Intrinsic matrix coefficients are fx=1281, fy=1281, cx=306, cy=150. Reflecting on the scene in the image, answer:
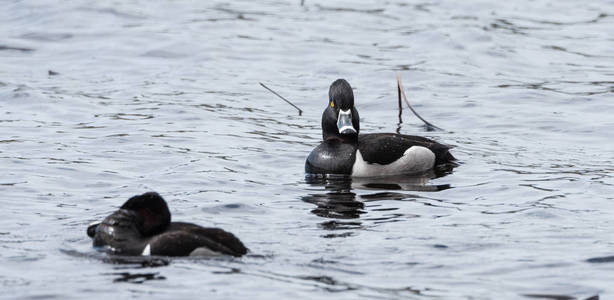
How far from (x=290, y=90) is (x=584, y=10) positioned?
994 cm

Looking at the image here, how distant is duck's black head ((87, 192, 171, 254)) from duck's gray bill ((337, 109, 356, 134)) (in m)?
5.16

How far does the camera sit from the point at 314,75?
76.5 ft

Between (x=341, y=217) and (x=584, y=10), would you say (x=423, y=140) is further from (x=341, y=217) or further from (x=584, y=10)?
(x=584, y=10)

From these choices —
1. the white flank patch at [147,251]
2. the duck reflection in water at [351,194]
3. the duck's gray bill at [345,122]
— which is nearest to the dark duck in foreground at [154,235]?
the white flank patch at [147,251]

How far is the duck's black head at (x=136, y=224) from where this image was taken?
11008 millimetres

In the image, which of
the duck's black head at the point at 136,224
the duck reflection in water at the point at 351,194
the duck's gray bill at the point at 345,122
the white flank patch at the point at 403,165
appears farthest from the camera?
the duck's gray bill at the point at 345,122

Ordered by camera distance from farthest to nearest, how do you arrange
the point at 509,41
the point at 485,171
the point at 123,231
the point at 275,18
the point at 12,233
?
the point at 275,18
the point at 509,41
the point at 485,171
the point at 12,233
the point at 123,231

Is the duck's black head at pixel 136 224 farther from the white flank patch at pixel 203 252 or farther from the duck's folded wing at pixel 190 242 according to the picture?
the white flank patch at pixel 203 252

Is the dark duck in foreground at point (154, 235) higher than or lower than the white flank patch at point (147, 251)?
higher

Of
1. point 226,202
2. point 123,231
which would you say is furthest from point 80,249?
point 226,202

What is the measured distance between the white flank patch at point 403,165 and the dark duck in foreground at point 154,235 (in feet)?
16.1

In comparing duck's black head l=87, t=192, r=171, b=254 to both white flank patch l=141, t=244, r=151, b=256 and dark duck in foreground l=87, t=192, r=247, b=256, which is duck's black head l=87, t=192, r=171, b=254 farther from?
white flank patch l=141, t=244, r=151, b=256

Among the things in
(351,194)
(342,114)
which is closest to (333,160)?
(342,114)

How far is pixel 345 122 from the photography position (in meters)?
16.0
